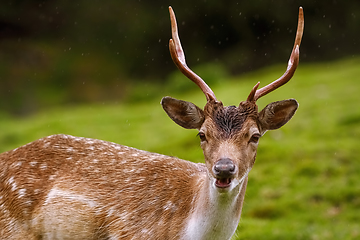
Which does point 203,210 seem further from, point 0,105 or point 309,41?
point 309,41

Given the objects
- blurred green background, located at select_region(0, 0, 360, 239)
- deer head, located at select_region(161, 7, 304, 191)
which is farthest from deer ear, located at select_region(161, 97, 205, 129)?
blurred green background, located at select_region(0, 0, 360, 239)

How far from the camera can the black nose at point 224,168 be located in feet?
12.6

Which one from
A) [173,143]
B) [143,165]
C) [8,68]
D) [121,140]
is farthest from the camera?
[8,68]

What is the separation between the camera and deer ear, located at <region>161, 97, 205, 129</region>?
4406 mm

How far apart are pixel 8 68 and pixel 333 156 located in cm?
1578

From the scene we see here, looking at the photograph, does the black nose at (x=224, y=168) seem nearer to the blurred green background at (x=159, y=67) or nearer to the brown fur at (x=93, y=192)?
the brown fur at (x=93, y=192)

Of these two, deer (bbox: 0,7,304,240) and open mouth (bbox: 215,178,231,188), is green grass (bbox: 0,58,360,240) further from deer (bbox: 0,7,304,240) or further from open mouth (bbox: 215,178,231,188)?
open mouth (bbox: 215,178,231,188)

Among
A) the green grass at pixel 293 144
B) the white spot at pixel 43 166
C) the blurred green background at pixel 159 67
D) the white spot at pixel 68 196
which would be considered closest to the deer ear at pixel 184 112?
the white spot at pixel 68 196

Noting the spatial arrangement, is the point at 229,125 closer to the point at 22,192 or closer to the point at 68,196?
the point at 68,196

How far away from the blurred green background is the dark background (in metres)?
0.04

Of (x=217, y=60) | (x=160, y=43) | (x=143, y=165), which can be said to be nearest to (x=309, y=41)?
(x=217, y=60)

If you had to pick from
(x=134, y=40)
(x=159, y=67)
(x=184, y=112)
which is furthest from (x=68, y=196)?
(x=134, y=40)

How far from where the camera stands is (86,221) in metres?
4.58

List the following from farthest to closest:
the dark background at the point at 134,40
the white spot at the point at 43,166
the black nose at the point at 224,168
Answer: the dark background at the point at 134,40 → the white spot at the point at 43,166 → the black nose at the point at 224,168
